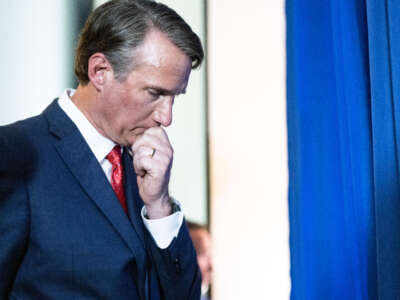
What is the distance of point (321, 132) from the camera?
1.41 metres

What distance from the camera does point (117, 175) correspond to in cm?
104

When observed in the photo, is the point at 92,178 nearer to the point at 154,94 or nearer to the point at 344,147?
the point at 154,94

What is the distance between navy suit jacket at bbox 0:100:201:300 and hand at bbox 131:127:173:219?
51 millimetres

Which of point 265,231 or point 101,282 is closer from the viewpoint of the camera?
point 101,282

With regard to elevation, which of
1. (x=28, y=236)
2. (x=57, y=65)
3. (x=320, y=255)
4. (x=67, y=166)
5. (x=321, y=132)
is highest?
(x=57, y=65)

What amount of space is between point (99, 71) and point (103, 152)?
0.17m

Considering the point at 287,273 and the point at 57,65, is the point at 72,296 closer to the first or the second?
the point at 287,273

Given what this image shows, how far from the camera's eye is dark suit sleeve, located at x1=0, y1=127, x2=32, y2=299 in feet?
2.65

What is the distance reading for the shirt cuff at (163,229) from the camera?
1.01 m

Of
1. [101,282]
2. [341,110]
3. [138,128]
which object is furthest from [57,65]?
[101,282]

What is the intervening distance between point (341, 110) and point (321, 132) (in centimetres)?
13

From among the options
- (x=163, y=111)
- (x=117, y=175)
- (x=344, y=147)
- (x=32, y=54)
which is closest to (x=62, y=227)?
(x=117, y=175)

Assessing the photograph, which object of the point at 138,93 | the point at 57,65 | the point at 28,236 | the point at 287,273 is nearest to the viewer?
the point at 28,236

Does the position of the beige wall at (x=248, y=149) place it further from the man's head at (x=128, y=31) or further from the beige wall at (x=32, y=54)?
the man's head at (x=128, y=31)
